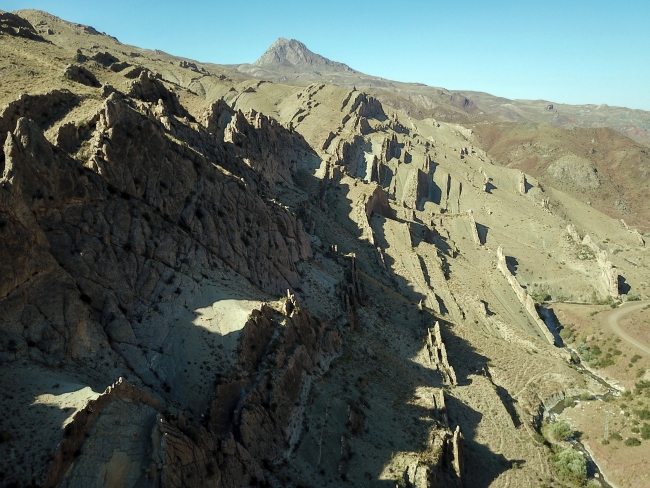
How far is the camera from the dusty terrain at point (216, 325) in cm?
2411

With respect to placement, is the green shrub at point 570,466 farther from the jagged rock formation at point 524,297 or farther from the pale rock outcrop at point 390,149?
the pale rock outcrop at point 390,149

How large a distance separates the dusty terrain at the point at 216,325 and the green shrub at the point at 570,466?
117cm

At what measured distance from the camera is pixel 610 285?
88500 millimetres

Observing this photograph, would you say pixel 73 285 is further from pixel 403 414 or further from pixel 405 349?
pixel 405 349

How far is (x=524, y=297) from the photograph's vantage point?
79.4m

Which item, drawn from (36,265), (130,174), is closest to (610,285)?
(130,174)

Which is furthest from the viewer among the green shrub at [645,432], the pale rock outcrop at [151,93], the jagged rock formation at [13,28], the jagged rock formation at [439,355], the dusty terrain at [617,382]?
the jagged rock formation at [13,28]

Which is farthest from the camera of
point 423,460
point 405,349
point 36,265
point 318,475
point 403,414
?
point 405,349

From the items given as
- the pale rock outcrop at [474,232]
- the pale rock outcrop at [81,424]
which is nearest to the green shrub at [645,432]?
the pale rock outcrop at [474,232]

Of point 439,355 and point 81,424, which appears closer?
point 81,424

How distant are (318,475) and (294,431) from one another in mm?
3335

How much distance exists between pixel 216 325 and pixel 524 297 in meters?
61.4

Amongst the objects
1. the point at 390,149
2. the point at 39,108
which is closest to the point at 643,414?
the point at 39,108

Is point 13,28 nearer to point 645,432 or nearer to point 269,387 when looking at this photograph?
point 269,387
